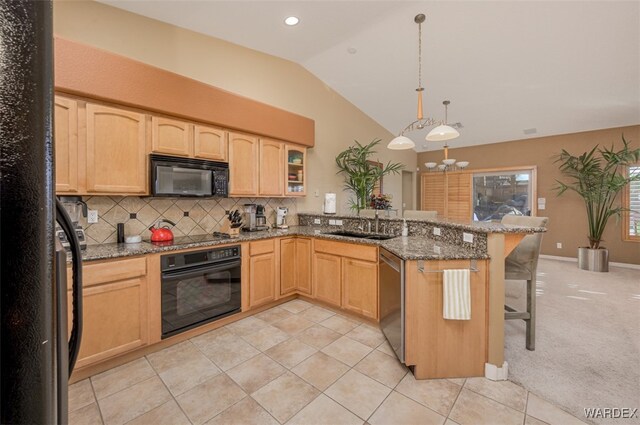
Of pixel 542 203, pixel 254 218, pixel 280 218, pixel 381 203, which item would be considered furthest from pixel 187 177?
pixel 542 203

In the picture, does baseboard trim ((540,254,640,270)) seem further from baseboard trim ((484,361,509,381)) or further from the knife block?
the knife block

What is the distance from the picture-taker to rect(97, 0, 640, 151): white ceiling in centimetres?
297

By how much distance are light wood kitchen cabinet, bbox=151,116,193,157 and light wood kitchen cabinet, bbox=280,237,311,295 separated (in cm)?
145

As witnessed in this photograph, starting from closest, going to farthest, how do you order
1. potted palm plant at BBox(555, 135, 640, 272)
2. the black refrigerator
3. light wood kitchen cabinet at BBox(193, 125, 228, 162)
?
1. the black refrigerator
2. light wood kitchen cabinet at BBox(193, 125, 228, 162)
3. potted palm plant at BBox(555, 135, 640, 272)

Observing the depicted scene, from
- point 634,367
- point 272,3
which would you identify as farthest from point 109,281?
point 634,367

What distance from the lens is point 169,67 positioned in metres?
2.91

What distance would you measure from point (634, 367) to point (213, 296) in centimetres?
350

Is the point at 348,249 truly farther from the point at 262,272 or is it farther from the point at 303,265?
the point at 262,272

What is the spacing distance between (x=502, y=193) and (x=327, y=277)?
5.57 m

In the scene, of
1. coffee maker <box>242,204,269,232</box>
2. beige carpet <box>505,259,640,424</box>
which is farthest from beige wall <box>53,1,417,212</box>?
beige carpet <box>505,259,640,424</box>

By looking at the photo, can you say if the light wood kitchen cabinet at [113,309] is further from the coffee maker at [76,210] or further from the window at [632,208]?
the window at [632,208]

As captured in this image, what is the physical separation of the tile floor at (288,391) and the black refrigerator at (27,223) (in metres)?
1.47

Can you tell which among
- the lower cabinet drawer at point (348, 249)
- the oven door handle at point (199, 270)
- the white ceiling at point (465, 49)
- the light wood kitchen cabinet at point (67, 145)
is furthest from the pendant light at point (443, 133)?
the light wood kitchen cabinet at point (67, 145)

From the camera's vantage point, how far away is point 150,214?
2812 millimetres
